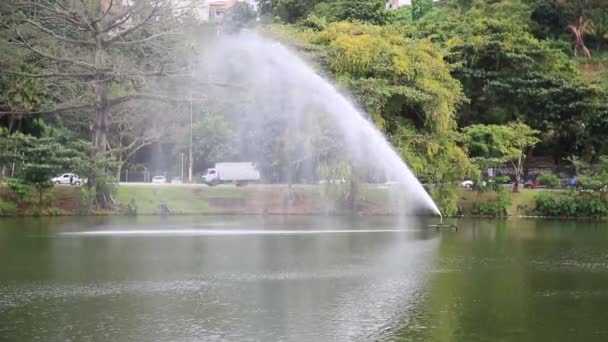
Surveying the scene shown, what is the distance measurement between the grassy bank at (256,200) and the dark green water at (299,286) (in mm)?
16014

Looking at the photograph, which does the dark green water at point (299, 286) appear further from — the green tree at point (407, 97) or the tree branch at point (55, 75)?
the tree branch at point (55, 75)

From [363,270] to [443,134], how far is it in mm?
29230

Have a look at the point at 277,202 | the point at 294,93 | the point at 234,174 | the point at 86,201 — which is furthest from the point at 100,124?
the point at 234,174

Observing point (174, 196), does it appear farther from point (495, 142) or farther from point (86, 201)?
point (495, 142)

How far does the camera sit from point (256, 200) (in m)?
57.4

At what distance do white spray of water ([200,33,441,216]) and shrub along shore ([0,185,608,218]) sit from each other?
5294 millimetres

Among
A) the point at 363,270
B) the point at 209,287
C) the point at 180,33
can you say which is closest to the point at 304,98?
the point at 180,33

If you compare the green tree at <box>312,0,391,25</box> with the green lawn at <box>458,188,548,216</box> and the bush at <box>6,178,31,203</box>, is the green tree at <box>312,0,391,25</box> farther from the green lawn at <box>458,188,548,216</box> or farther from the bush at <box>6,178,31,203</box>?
the bush at <box>6,178,31,203</box>

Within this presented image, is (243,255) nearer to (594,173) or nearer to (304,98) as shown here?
(304,98)

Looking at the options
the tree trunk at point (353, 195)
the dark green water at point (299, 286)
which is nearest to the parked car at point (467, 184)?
the tree trunk at point (353, 195)

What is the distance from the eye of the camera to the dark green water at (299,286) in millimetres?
16250

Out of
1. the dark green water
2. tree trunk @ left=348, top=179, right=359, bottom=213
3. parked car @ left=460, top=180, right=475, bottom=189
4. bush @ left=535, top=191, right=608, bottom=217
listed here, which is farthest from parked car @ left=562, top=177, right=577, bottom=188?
the dark green water

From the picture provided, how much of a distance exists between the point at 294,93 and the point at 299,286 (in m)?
29.7

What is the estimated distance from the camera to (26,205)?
51.5 m
